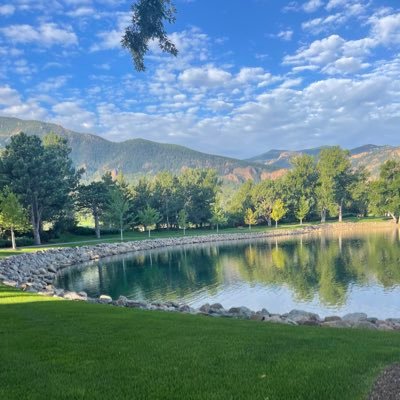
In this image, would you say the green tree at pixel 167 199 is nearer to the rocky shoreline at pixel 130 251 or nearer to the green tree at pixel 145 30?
the rocky shoreline at pixel 130 251

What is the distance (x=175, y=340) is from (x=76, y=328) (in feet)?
9.24

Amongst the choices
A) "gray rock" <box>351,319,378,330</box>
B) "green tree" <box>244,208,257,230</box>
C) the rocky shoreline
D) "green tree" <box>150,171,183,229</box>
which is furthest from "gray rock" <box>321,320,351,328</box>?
"green tree" <box>244,208,257,230</box>

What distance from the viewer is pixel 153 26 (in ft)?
40.5

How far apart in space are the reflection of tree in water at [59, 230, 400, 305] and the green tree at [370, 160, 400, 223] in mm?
46414

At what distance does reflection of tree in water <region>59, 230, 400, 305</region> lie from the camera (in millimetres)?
27500

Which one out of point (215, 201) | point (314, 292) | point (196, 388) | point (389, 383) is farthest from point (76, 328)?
point (215, 201)

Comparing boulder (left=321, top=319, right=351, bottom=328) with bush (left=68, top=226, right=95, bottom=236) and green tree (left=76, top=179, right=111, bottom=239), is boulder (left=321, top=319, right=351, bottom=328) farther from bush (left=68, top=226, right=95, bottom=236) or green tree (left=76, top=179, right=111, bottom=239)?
bush (left=68, top=226, right=95, bottom=236)

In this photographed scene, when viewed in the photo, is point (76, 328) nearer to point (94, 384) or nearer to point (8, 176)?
point (94, 384)

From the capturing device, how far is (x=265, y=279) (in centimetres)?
3131

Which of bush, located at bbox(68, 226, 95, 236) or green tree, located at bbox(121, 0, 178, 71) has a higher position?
green tree, located at bbox(121, 0, 178, 71)

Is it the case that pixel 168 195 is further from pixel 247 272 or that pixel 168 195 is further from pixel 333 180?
pixel 247 272

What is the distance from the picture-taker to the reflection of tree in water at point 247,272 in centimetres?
2750

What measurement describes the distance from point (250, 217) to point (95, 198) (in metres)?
38.8

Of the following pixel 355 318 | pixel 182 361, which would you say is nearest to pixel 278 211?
pixel 355 318
